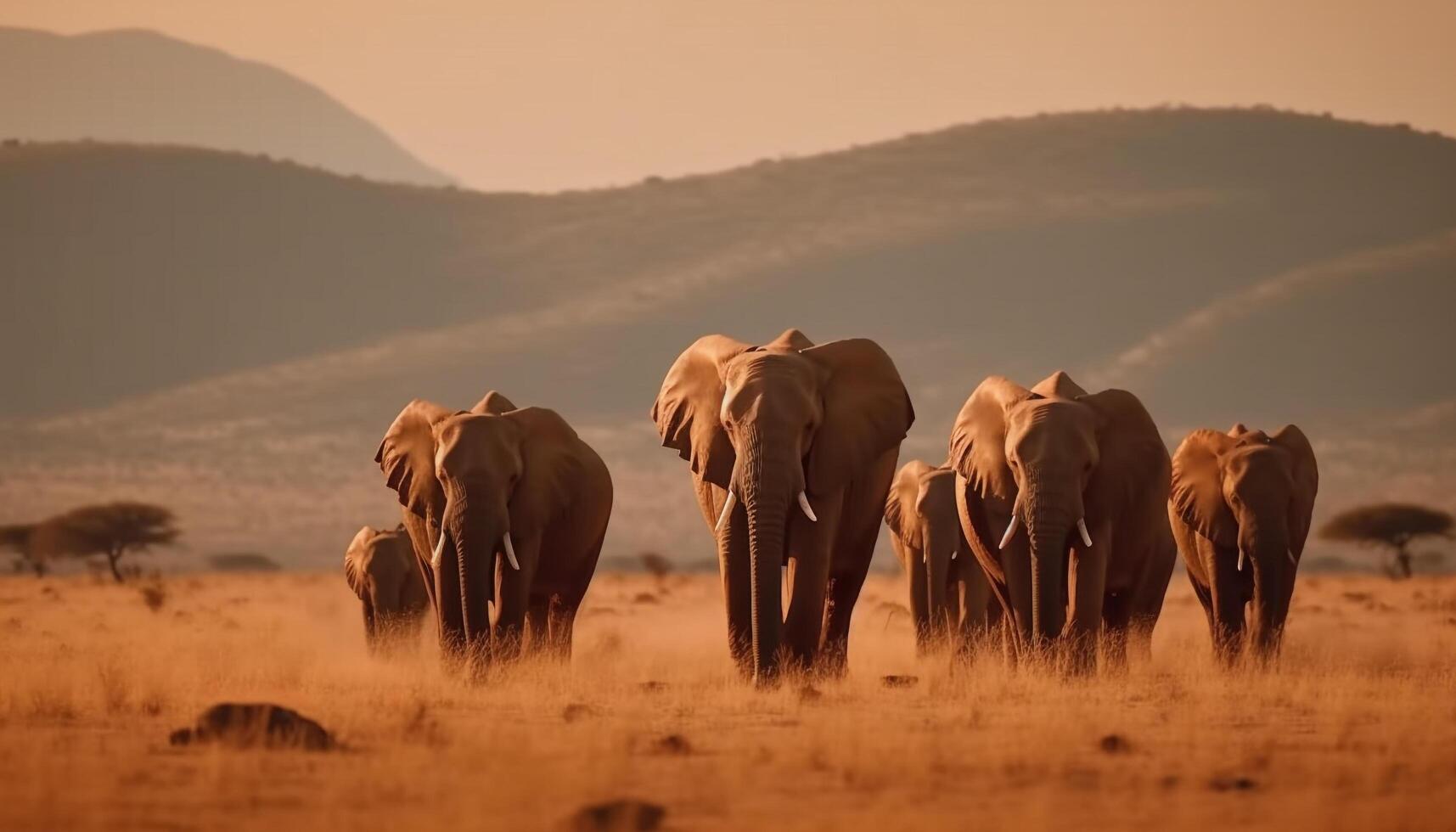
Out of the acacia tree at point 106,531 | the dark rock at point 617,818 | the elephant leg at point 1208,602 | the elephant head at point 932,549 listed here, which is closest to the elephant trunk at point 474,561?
the elephant head at point 932,549

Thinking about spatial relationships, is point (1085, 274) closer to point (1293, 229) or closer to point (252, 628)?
point (1293, 229)

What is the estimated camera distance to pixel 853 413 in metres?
23.0

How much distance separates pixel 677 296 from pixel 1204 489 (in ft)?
432

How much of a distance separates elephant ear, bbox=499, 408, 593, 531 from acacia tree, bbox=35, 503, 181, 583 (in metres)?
48.8

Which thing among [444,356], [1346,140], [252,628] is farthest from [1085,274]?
[252,628]

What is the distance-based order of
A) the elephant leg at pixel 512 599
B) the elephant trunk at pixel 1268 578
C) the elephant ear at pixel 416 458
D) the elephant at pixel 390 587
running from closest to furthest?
the elephant leg at pixel 512 599 → the elephant ear at pixel 416 458 → the elephant trunk at pixel 1268 578 → the elephant at pixel 390 587

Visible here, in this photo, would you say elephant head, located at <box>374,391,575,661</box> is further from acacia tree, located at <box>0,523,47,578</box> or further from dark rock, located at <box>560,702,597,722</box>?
acacia tree, located at <box>0,523,47,578</box>

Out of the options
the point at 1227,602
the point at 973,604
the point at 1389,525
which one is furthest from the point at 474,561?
the point at 1389,525

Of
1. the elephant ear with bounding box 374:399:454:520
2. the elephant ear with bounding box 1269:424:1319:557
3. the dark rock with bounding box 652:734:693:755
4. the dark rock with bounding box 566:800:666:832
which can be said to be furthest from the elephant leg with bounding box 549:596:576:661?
the dark rock with bounding box 566:800:666:832

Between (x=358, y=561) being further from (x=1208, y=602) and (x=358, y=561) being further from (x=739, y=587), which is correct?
(x=1208, y=602)

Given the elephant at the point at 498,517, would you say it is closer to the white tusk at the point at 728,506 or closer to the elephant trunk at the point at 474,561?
the elephant trunk at the point at 474,561

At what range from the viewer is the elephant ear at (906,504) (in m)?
31.1

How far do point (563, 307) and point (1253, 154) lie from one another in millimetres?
52333

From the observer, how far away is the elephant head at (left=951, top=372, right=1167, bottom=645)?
2294 centimetres
